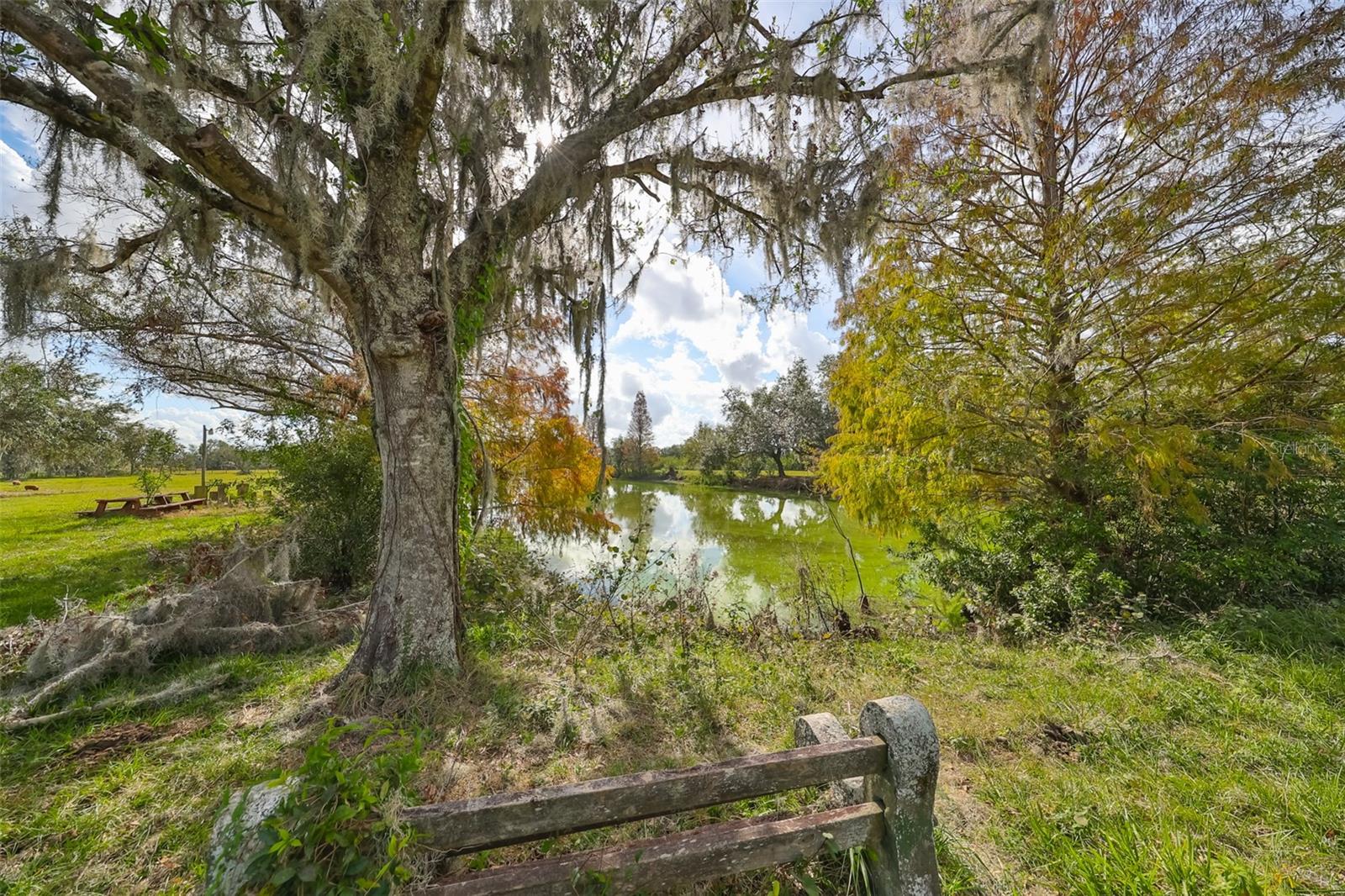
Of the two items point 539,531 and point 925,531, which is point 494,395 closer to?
point 539,531

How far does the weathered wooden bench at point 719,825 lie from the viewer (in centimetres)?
132

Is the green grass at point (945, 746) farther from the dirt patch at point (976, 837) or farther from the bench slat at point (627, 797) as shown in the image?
the bench slat at point (627, 797)

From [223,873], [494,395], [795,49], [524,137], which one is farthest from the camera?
[494,395]

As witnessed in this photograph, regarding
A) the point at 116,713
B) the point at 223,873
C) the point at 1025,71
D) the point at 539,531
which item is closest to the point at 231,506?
the point at 539,531

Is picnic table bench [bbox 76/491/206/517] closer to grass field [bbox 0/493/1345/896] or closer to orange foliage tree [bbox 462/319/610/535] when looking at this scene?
orange foliage tree [bbox 462/319/610/535]

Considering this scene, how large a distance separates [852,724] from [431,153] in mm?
4802

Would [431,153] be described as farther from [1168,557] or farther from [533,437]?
[1168,557]

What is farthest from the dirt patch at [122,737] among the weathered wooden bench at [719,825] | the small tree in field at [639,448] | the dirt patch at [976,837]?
the small tree in field at [639,448]

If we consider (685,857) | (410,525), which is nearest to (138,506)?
(410,525)

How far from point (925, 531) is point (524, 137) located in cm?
653

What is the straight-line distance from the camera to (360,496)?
20.1ft

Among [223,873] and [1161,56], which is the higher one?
[1161,56]

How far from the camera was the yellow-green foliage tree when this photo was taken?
419 centimetres

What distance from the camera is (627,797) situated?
4.68 ft
